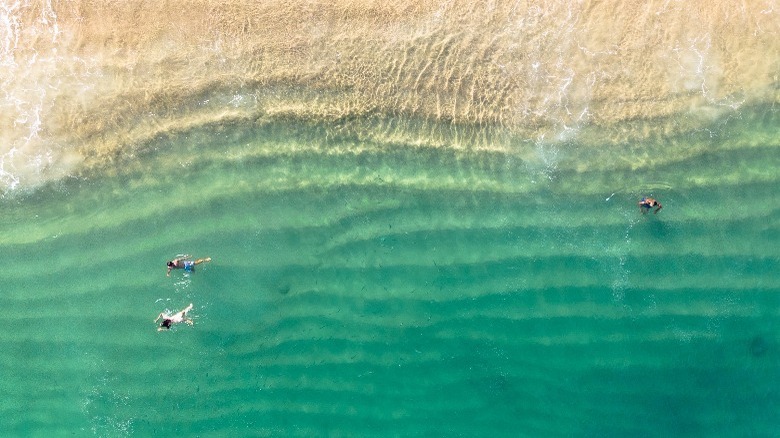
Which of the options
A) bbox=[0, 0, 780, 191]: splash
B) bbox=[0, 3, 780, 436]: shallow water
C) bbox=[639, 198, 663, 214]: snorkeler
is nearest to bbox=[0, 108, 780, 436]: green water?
bbox=[0, 3, 780, 436]: shallow water

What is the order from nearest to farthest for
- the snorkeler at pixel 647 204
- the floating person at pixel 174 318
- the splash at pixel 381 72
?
the splash at pixel 381 72, the snorkeler at pixel 647 204, the floating person at pixel 174 318

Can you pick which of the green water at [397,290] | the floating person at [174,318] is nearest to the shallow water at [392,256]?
the green water at [397,290]

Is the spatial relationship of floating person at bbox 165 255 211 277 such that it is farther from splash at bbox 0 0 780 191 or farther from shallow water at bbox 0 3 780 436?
splash at bbox 0 0 780 191

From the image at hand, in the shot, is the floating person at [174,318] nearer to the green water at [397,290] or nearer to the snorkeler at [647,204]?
the green water at [397,290]

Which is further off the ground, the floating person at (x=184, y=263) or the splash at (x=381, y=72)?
the splash at (x=381, y=72)

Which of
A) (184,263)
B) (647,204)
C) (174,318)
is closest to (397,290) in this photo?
(184,263)

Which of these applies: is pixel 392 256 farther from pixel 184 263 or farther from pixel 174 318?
pixel 174 318
